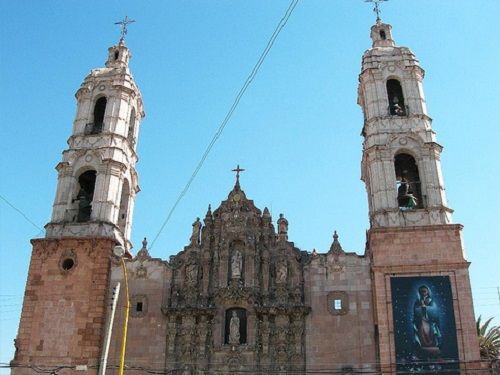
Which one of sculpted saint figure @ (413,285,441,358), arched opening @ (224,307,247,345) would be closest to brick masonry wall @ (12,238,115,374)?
arched opening @ (224,307,247,345)

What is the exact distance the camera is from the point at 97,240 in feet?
98.2

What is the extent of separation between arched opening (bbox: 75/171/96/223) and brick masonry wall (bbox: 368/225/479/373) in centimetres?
1421

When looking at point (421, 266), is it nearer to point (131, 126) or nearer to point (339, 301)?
point (339, 301)

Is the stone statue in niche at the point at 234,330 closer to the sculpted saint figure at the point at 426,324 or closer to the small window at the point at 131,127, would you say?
the sculpted saint figure at the point at 426,324

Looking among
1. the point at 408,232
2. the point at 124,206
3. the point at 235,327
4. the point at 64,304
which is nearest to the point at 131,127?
the point at 124,206

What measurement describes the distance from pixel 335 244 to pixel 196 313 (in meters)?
7.11

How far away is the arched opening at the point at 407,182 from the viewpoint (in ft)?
99.8

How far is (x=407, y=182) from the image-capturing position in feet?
103

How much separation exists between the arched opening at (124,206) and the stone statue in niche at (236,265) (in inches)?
288

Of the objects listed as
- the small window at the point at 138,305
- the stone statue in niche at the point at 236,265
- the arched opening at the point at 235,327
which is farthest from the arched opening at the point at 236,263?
the small window at the point at 138,305

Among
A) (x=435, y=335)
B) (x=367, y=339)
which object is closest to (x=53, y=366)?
(x=367, y=339)

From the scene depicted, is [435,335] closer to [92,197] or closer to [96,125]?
[92,197]

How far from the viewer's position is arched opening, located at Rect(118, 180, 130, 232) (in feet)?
111

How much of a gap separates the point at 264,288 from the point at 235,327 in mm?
2286
